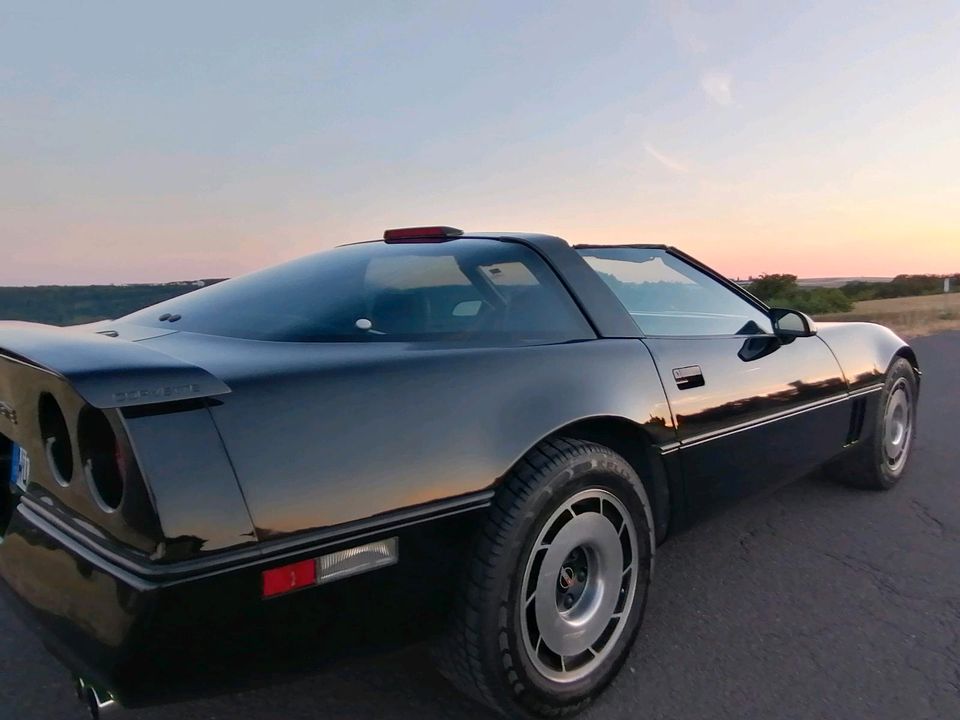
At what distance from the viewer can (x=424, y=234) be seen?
2.68 meters

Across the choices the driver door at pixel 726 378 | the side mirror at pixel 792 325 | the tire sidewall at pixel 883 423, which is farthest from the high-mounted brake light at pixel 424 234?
the tire sidewall at pixel 883 423

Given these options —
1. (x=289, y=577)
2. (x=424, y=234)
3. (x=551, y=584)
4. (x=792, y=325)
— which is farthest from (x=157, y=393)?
(x=792, y=325)

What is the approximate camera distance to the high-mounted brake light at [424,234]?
263 centimetres

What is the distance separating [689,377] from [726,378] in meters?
0.23

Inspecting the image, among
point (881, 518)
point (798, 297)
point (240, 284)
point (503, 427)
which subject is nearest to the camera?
point (503, 427)

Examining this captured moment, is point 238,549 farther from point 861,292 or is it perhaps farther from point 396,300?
point 861,292

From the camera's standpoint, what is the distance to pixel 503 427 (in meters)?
1.81

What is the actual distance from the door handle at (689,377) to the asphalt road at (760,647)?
0.80 m

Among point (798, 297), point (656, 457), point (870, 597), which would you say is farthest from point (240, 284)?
point (798, 297)

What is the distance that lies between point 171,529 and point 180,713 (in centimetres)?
89

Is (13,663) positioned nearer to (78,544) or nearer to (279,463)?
(78,544)

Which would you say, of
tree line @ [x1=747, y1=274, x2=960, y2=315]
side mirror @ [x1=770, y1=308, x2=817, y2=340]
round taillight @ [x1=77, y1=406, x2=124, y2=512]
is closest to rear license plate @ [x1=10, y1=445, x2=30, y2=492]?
round taillight @ [x1=77, y1=406, x2=124, y2=512]

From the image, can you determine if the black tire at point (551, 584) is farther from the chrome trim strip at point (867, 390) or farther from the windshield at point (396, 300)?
the chrome trim strip at point (867, 390)

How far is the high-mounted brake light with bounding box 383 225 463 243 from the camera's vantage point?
8.63ft
